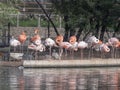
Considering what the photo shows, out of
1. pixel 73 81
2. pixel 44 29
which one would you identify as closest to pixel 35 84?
pixel 73 81

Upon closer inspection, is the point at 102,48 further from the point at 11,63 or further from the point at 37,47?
the point at 11,63

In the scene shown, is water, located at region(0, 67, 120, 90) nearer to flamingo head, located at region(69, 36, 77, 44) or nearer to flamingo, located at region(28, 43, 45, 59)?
flamingo, located at region(28, 43, 45, 59)

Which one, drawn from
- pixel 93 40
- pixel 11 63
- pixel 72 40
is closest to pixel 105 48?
pixel 93 40

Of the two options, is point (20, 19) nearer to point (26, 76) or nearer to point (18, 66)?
point (18, 66)

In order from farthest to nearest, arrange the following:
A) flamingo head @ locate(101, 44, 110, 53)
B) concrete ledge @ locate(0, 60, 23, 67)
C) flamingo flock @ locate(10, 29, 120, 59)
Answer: flamingo head @ locate(101, 44, 110, 53) < flamingo flock @ locate(10, 29, 120, 59) < concrete ledge @ locate(0, 60, 23, 67)

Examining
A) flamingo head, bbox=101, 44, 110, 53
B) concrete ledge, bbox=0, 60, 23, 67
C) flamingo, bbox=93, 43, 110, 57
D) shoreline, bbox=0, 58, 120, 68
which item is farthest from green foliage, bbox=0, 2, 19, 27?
flamingo head, bbox=101, 44, 110, 53

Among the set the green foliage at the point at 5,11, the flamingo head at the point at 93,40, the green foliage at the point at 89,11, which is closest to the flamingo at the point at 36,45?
the green foliage at the point at 5,11

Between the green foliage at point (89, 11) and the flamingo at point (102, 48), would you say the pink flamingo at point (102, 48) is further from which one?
the green foliage at point (89, 11)

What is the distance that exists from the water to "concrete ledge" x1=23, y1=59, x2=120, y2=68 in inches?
33.5

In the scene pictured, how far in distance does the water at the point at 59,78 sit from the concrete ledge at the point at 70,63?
850 mm

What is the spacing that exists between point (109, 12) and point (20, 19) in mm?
14713

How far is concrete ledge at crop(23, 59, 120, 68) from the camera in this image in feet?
134

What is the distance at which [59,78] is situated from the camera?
3291 centimetres

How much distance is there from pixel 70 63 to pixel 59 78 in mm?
8630
